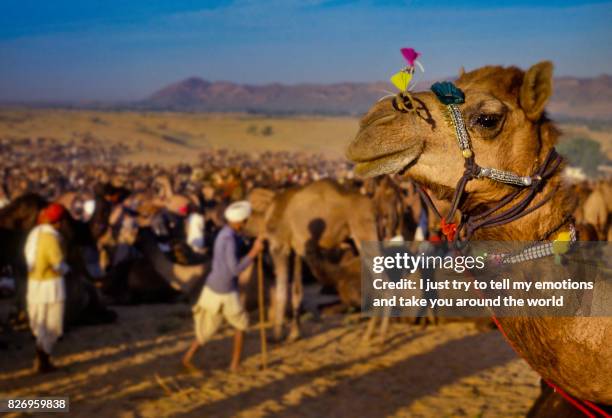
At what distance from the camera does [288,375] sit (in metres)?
8.27

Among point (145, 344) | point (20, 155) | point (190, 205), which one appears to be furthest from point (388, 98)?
Result: point (20, 155)

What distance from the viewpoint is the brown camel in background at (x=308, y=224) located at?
32.0ft

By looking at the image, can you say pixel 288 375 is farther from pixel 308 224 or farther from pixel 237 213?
pixel 308 224

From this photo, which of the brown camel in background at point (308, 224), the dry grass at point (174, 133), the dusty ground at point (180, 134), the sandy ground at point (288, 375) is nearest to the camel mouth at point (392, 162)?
the sandy ground at point (288, 375)

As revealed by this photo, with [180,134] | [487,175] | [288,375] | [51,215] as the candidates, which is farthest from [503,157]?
[180,134]

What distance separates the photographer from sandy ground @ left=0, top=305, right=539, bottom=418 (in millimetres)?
7156

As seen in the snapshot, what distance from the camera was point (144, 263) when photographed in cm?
1200

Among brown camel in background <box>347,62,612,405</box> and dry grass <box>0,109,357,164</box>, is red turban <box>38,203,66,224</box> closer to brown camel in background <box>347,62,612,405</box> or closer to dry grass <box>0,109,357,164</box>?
brown camel in background <box>347,62,612,405</box>

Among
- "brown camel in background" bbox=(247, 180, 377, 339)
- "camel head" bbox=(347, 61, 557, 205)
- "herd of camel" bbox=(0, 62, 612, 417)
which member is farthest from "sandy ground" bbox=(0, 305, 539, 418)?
"camel head" bbox=(347, 61, 557, 205)

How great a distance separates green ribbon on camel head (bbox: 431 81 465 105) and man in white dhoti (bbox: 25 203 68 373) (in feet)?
20.5

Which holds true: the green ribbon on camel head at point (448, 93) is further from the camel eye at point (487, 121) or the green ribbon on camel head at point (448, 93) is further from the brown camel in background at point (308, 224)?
the brown camel in background at point (308, 224)

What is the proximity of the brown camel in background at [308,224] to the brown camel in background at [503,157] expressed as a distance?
271 inches

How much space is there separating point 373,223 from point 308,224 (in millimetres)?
991

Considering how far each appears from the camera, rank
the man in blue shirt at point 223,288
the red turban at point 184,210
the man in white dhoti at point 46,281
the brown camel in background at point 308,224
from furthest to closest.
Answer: the red turban at point 184,210 < the brown camel in background at point 308,224 < the man in blue shirt at point 223,288 < the man in white dhoti at point 46,281
